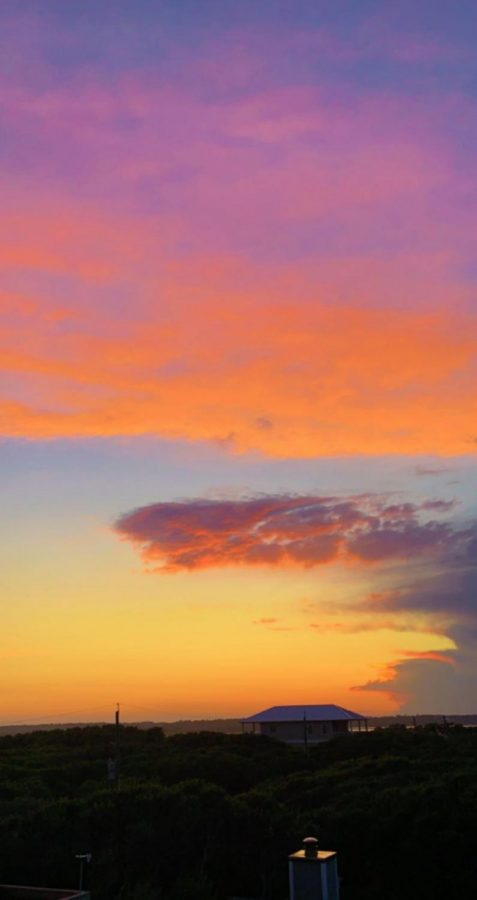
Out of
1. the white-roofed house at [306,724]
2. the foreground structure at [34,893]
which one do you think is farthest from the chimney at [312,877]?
the white-roofed house at [306,724]

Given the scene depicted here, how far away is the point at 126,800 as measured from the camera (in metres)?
21.4

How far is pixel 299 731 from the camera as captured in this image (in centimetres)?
6594

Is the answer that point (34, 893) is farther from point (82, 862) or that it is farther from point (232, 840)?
point (232, 840)

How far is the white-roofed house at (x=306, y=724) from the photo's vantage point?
215 ft

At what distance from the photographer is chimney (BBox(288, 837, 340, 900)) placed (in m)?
13.4

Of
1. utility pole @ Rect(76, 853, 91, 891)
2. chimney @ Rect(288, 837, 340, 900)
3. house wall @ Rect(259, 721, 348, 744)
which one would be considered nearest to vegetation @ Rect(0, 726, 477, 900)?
utility pole @ Rect(76, 853, 91, 891)

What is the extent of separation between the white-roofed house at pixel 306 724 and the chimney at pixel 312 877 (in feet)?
172

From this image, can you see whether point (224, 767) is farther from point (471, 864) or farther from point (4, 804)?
point (471, 864)

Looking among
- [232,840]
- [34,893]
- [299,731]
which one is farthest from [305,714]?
[34,893]

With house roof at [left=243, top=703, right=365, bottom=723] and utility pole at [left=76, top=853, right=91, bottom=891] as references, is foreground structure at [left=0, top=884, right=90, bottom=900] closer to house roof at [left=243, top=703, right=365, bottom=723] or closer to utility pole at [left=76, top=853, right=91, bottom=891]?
utility pole at [left=76, top=853, right=91, bottom=891]

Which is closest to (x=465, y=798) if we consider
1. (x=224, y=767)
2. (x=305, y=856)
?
(x=305, y=856)

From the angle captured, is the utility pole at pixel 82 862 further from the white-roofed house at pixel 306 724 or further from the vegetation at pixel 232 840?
the white-roofed house at pixel 306 724

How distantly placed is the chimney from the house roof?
175 feet

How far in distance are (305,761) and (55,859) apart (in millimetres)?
26217
